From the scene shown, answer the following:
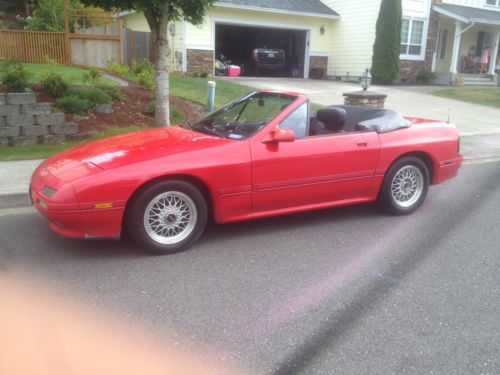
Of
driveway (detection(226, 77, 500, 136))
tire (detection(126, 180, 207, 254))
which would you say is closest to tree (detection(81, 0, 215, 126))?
tire (detection(126, 180, 207, 254))

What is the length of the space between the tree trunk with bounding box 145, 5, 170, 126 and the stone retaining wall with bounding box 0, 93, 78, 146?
1488 mm

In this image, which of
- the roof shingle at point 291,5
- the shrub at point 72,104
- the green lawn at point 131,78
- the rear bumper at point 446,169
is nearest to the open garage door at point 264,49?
the roof shingle at point 291,5

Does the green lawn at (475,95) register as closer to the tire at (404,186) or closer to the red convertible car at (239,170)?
the tire at (404,186)

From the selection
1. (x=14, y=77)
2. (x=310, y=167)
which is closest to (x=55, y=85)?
(x=14, y=77)

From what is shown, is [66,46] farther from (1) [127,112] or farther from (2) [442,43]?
(2) [442,43]

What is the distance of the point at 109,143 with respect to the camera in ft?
15.4

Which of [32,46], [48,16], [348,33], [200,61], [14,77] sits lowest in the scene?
[14,77]

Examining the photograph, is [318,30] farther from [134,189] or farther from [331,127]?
[134,189]

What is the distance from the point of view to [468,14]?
22109 mm

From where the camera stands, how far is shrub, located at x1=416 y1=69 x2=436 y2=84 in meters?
22.0

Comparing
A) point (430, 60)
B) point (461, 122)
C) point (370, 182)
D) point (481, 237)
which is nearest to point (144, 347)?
point (370, 182)

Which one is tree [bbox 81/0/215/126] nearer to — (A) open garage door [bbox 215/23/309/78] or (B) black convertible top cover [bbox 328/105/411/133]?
(B) black convertible top cover [bbox 328/105/411/133]

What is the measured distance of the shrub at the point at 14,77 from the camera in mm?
7797

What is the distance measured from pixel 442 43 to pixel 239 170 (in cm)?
2376
